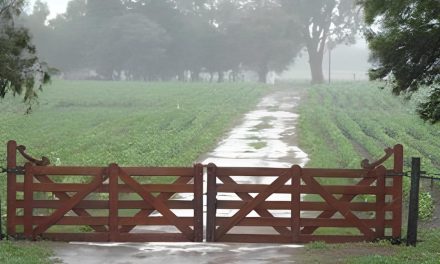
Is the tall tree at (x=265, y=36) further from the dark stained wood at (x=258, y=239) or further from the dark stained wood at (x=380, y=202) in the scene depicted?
the dark stained wood at (x=258, y=239)

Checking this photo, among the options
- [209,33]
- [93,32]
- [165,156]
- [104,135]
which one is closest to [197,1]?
[209,33]

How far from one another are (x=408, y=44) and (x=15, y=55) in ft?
32.6

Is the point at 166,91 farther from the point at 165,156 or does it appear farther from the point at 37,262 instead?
the point at 37,262

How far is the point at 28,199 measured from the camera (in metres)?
11.6

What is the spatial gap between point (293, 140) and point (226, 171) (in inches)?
823

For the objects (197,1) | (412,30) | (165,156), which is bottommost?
(165,156)

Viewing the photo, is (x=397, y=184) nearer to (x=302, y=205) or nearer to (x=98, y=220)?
(x=302, y=205)

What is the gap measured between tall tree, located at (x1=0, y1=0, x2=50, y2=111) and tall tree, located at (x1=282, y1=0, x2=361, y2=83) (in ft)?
263

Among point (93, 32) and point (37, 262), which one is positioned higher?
point (93, 32)

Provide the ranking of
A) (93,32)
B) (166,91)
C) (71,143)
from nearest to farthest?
(71,143) → (166,91) → (93,32)

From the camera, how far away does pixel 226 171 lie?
11578 mm

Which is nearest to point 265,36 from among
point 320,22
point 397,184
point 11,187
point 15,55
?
point 320,22

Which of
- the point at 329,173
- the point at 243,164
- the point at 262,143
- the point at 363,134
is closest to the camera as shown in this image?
the point at 329,173

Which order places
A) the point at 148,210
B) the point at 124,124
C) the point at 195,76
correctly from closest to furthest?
the point at 148,210, the point at 124,124, the point at 195,76
